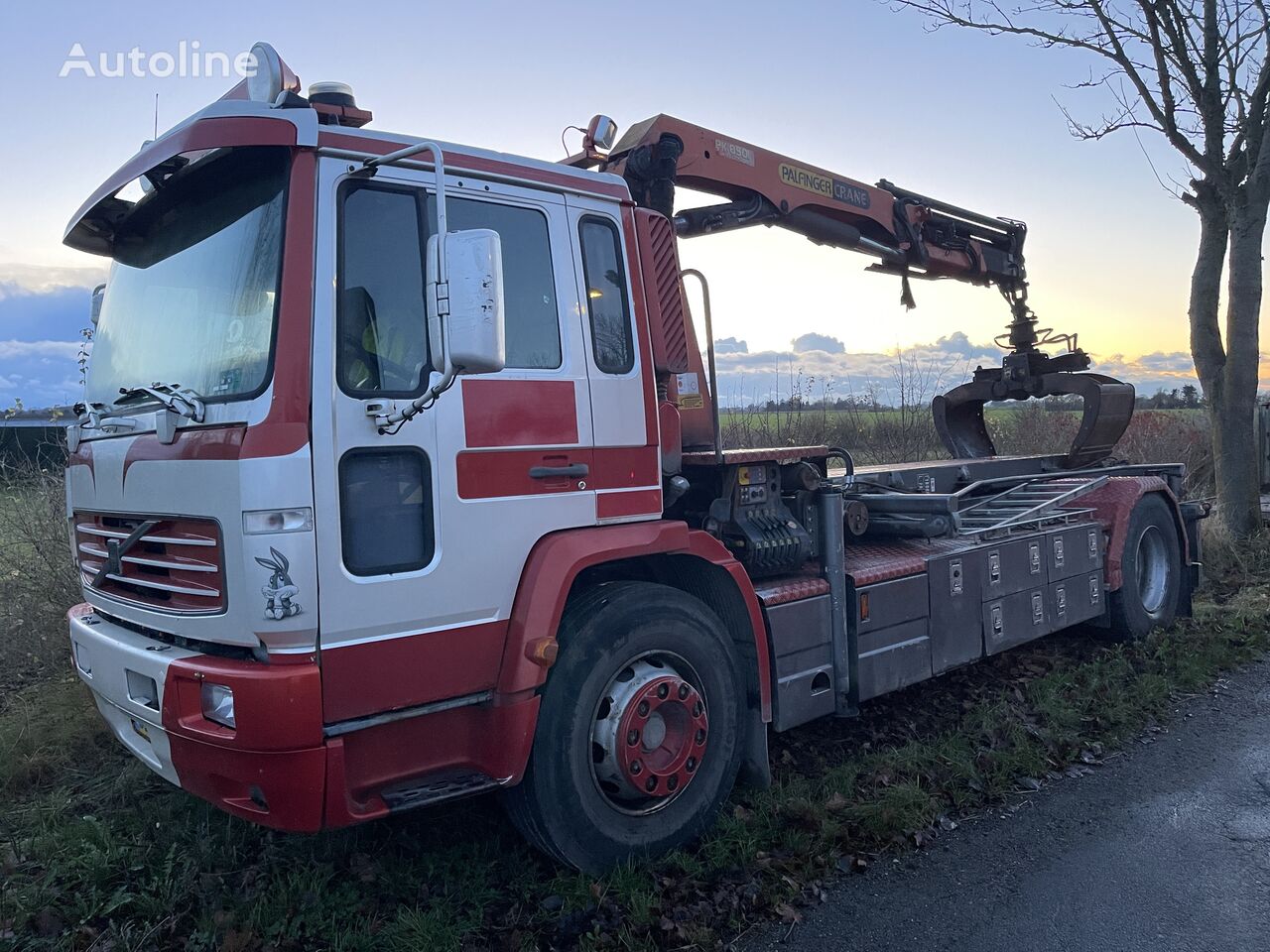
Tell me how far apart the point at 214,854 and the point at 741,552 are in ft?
8.89

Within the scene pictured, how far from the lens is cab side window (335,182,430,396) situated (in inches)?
127

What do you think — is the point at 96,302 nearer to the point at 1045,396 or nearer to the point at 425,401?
the point at 425,401

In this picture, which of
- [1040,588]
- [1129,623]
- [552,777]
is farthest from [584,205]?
[1129,623]

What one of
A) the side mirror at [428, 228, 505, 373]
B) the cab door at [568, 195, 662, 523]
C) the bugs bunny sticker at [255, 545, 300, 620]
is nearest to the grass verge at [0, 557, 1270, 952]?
the bugs bunny sticker at [255, 545, 300, 620]

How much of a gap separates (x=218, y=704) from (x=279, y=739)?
0.29m

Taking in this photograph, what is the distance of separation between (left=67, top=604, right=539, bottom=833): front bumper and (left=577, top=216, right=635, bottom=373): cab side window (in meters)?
1.50

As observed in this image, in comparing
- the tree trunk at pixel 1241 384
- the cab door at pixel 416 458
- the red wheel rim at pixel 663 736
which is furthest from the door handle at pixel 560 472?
the tree trunk at pixel 1241 384

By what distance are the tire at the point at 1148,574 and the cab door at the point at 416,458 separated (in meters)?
5.35

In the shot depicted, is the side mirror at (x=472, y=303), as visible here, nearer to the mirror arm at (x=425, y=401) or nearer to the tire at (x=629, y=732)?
the mirror arm at (x=425, y=401)

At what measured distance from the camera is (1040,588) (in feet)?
20.7

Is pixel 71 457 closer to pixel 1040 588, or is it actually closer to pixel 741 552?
pixel 741 552

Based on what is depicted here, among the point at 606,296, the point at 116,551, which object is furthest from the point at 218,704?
the point at 606,296

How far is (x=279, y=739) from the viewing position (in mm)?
2980

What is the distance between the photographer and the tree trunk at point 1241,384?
10.6 meters
